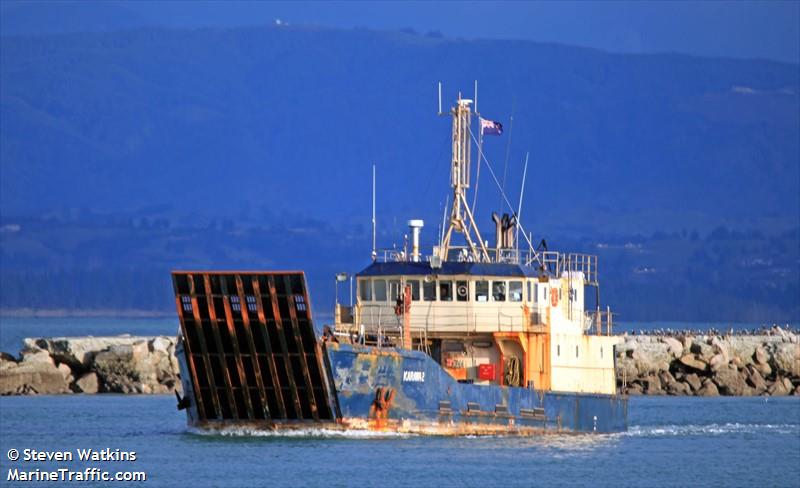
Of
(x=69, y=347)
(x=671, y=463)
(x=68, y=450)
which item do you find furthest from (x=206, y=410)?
(x=69, y=347)

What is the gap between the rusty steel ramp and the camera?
40031 millimetres

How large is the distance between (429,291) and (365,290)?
1.58m

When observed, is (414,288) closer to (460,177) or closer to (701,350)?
(460,177)

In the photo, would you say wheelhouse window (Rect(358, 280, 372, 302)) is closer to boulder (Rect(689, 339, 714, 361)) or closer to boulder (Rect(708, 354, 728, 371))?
boulder (Rect(708, 354, 728, 371))

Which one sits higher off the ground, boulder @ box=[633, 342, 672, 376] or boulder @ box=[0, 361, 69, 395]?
boulder @ box=[633, 342, 672, 376]

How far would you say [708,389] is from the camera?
225 ft

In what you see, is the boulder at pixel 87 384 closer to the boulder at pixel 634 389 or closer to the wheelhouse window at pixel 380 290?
the boulder at pixel 634 389

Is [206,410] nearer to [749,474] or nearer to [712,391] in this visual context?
[749,474]

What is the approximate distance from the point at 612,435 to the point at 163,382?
816 inches

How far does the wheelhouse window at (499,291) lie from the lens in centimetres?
4372

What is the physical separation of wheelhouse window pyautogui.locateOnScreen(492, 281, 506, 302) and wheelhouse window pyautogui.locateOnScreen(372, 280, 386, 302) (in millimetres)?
2333

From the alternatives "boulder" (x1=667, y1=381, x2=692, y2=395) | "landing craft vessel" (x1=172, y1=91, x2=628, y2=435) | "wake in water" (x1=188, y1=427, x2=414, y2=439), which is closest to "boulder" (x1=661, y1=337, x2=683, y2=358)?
"boulder" (x1=667, y1=381, x2=692, y2=395)

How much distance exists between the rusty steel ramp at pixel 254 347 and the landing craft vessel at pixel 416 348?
3 centimetres

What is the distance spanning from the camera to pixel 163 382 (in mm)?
63750
